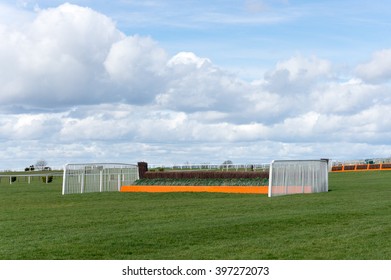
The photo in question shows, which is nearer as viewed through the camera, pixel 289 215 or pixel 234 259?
pixel 234 259

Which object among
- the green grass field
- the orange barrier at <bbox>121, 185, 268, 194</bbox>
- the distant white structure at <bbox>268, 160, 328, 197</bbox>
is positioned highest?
the distant white structure at <bbox>268, 160, 328, 197</bbox>

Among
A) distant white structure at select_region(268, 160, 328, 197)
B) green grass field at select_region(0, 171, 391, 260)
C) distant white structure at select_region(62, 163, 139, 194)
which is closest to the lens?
green grass field at select_region(0, 171, 391, 260)

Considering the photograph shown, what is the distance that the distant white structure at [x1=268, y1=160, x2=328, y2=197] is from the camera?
25.4 meters

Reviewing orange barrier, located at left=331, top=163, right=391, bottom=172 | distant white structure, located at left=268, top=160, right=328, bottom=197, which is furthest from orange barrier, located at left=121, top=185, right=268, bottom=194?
orange barrier, located at left=331, top=163, right=391, bottom=172

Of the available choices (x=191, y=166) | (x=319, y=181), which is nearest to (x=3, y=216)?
(x=319, y=181)

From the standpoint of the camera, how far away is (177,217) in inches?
653

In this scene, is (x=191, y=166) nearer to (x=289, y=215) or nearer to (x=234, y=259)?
(x=289, y=215)

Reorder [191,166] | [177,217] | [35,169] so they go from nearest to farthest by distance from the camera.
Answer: [177,217], [191,166], [35,169]

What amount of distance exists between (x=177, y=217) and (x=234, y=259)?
6503mm

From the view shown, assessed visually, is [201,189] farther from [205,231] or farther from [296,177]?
[205,231]

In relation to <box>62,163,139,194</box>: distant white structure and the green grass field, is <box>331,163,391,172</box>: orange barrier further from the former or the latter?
the green grass field

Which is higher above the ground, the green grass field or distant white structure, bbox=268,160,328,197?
distant white structure, bbox=268,160,328,197

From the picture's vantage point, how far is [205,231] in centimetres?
1341

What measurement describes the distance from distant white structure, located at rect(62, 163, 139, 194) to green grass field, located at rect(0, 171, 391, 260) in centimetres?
962
